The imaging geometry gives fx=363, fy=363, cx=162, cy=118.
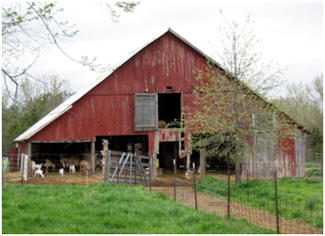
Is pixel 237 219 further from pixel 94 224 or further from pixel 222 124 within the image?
pixel 222 124

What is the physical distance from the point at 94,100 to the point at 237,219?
37.9 feet

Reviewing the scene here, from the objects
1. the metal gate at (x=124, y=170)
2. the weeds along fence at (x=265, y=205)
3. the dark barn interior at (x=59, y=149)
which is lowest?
the weeds along fence at (x=265, y=205)

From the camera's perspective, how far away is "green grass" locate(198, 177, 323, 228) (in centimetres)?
899

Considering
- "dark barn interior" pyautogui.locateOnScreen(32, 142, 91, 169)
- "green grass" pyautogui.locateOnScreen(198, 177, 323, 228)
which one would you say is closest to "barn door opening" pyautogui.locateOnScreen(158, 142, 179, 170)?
"dark barn interior" pyautogui.locateOnScreen(32, 142, 91, 169)

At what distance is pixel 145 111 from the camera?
60.0ft

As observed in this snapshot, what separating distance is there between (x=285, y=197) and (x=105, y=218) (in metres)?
6.10

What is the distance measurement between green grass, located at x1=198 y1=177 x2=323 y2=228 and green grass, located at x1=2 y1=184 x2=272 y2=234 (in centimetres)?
187

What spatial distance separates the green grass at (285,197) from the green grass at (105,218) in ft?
6.15

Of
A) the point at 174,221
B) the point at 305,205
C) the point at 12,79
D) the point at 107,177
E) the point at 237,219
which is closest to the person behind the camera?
the point at 12,79

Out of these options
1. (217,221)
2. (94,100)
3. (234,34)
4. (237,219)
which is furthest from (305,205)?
(94,100)

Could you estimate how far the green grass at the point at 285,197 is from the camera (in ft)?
29.5

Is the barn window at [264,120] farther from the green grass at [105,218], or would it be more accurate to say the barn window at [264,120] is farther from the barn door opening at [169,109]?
the barn door opening at [169,109]

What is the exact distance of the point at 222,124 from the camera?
1478 cm

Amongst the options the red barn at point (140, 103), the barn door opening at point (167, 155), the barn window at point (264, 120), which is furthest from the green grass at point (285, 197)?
the barn door opening at point (167, 155)
